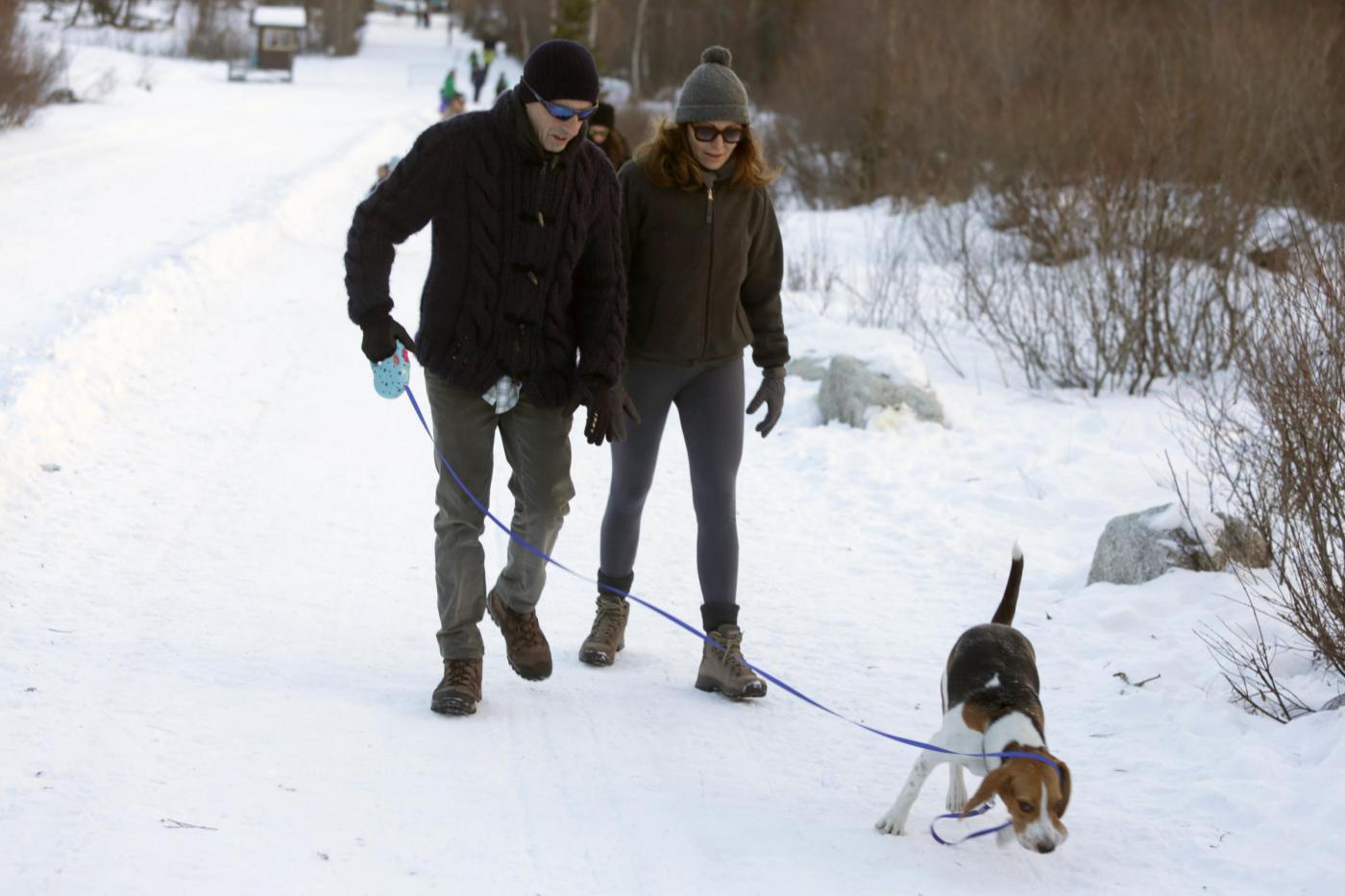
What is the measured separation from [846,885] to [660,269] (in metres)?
2.08

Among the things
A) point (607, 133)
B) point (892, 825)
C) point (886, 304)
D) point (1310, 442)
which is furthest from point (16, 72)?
point (892, 825)

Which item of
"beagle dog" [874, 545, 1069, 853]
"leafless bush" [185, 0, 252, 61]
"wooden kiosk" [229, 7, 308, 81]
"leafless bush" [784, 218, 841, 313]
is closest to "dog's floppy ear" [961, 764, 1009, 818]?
"beagle dog" [874, 545, 1069, 853]

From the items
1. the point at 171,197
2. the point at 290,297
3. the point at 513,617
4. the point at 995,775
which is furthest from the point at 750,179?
the point at 171,197

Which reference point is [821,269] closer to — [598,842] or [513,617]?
[513,617]

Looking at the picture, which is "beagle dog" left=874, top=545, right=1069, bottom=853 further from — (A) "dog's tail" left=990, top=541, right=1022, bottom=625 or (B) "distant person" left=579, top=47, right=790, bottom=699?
(B) "distant person" left=579, top=47, right=790, bottom=699

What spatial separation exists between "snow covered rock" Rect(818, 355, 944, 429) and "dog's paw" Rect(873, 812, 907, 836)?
5.42 metres

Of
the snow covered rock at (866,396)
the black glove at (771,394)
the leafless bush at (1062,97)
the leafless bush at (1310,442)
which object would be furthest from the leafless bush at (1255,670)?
the snow covered rock at (866,396)

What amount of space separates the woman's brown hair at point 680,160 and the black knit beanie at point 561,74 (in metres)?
0.45

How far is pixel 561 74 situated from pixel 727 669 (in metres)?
2.08

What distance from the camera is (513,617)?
4.73 metres

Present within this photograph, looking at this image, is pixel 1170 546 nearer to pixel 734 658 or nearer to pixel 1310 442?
pixel 1310 442

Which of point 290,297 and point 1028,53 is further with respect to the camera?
point 1028,53

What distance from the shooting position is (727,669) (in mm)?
4855

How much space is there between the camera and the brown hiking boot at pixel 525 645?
4.70m
